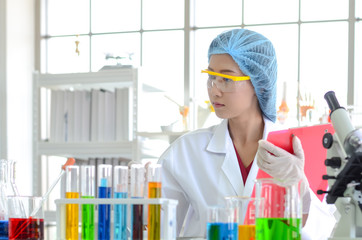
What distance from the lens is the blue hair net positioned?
2230mm

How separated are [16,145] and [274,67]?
2540 millimetres

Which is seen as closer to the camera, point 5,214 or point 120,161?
point 5,214

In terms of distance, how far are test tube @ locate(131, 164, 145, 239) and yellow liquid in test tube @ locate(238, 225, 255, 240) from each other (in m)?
0.21

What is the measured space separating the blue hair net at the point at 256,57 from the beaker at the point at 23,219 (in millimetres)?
997

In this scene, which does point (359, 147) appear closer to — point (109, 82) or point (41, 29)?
point (109, 82)

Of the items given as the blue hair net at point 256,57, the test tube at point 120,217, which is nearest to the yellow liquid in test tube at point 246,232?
the test tube at point 120,217

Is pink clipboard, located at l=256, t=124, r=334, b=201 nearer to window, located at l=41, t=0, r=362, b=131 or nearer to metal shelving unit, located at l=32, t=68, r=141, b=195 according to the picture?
window, located at l=41, t=0, r=362, b=131

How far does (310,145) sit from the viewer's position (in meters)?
1.91

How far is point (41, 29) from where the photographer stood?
467 cm

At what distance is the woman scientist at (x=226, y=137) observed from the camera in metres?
2.17

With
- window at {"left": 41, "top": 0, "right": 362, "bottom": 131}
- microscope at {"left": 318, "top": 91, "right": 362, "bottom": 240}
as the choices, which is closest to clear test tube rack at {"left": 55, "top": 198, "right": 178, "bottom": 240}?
microscope at {"left": 318, "top": 91, "right": 362, "bottom": 240}

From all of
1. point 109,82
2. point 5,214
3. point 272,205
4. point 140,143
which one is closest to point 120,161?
point 140,143

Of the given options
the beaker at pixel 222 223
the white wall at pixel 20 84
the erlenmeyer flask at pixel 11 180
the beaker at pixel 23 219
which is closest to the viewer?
the beaker at pixel 222 223

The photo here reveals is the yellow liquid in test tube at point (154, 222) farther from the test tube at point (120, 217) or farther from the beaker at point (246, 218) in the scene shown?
the beaker at point (246, 218)
